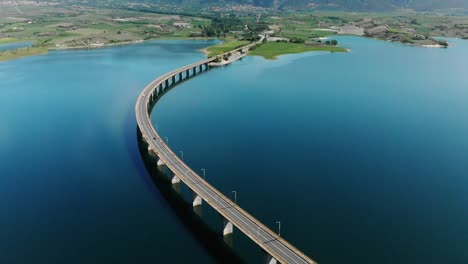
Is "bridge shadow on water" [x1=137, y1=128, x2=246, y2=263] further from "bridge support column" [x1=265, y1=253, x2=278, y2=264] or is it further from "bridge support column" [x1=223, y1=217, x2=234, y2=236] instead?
"bridge support column" [x1=265, y1=253, x2=278, y2=264]

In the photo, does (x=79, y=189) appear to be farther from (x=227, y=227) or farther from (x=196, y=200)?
(x=227, y=227)

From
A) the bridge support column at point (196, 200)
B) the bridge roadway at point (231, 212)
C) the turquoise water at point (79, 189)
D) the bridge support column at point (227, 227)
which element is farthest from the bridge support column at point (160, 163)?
the bridge support column at point (227, 227)

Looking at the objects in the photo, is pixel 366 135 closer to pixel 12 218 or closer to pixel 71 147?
pixel 71 147

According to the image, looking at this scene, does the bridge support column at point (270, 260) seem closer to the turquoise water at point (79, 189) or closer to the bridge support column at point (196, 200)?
the turquoise water at point (79, 189)

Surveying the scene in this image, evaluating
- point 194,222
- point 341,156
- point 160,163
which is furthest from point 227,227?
point 341,156

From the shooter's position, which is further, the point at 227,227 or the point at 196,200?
the point at 196,200

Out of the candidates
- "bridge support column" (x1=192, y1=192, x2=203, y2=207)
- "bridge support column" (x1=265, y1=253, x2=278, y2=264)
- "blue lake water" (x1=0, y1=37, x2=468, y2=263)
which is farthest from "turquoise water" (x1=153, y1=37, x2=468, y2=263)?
"bridge support column" (x1=192, y1=192, x2=203, y2=207)
